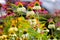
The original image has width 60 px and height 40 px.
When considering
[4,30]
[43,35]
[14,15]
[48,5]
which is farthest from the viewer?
[48,5]

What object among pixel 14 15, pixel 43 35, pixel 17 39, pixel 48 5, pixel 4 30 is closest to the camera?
pixel 17 39

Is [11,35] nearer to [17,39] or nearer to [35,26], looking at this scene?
[17,39]

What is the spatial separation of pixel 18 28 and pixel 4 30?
0.21 metres

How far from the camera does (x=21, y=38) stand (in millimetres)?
1990

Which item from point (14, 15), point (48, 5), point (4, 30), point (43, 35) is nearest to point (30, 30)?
point (43, 35)

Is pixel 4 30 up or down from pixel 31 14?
down

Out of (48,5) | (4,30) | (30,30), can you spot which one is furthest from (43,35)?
(48,5)

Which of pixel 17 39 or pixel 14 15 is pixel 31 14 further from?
pixel 14 15

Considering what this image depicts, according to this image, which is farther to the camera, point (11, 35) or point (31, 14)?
point (31, 14)

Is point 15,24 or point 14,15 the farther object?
point 14,15

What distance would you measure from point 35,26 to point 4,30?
286 millimetres

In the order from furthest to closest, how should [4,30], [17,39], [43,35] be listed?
[4,30] → [43,35] → [17,39]

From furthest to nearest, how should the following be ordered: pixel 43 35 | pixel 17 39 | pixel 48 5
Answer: pixel 48 5, pixel 43 35, pixel 17 39

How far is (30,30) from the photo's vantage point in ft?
6.84
